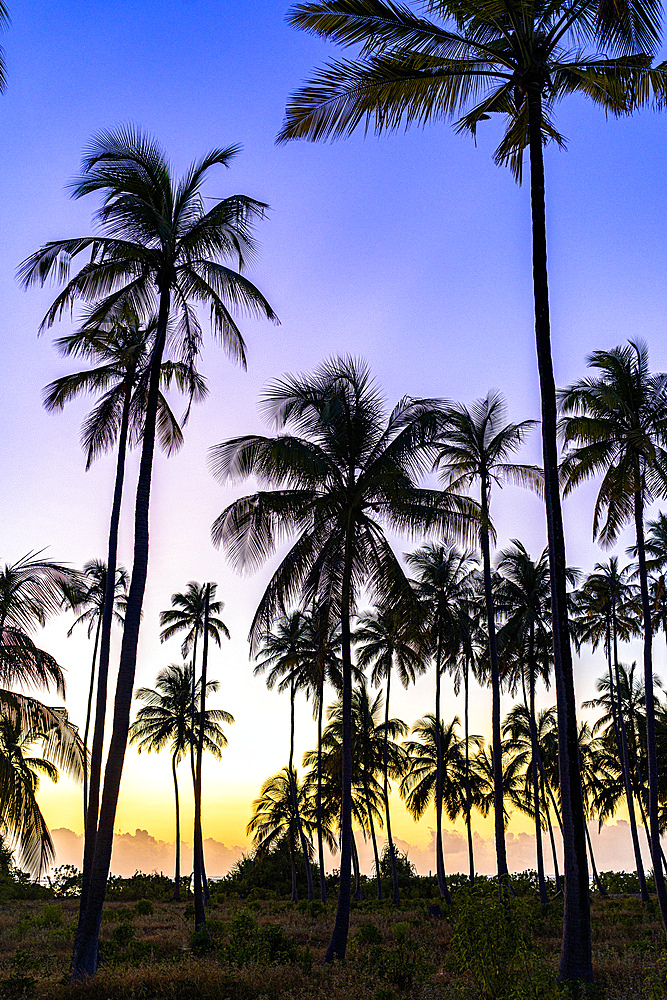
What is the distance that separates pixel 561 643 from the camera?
11.6 m

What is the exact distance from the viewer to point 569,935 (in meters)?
10.5

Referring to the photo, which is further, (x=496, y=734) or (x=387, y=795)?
(x=387, y=795)

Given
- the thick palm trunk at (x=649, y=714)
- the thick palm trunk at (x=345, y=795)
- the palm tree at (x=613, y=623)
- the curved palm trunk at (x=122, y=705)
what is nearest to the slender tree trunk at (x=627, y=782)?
the palm tree at (x=613, y=623)

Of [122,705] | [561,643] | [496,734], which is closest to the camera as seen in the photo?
[561,643]

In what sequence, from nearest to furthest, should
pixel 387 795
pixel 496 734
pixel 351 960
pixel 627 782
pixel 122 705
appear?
pixel 122 705, pixel 351 960, pixel 496 734, pixel 627 782, pixel 387 795

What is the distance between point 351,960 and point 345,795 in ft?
10.6

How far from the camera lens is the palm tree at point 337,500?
18.3 m

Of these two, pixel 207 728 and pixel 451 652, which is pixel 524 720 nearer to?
pixel 451 652

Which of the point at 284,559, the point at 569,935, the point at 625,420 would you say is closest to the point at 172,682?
the point at 284,559

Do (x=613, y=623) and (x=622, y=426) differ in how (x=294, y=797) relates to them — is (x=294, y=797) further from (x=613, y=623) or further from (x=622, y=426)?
(x=622, y=426)

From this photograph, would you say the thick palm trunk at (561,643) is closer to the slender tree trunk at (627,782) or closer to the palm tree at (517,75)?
the palm tree at (517,75)

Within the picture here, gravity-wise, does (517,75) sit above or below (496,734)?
above

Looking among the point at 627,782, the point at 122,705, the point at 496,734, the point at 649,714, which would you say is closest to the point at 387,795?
the point at 627,782

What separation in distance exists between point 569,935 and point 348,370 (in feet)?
42.9
